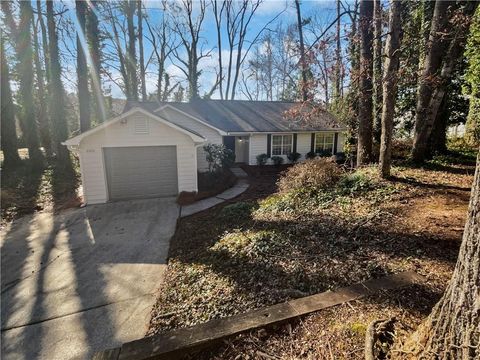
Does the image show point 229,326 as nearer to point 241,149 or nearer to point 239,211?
point 239,211

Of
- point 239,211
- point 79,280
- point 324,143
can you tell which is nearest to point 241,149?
Answer: point 324,143

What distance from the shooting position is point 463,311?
184 cm

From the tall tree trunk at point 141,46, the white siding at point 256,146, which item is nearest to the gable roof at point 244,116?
the white siding at point 256,146

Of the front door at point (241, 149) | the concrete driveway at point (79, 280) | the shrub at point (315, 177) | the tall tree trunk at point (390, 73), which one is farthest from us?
the front door at point (241, 149)

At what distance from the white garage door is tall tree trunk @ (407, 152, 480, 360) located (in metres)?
10.4

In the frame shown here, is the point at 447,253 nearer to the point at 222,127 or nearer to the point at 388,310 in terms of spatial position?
the point at 388,310

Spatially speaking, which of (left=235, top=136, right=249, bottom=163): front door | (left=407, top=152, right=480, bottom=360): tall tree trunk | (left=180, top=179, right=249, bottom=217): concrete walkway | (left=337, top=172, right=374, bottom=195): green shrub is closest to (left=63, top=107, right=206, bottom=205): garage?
(left=180, top=179, right=249, bottom=217): concrete walkway

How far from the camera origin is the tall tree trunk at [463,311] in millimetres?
1761

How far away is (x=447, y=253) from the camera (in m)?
3.91

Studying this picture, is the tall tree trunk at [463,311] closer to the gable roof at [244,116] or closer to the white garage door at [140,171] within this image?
the white garage door at [140,171]

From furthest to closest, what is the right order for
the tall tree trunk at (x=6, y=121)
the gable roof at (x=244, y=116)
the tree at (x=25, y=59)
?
the gable roof at (x=244, y=116)
the tree at (x=25, y=59)
the tall tree trunk at (x=6, y=121)

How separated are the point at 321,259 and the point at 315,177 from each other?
4275 mm

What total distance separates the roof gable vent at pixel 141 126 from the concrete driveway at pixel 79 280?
339cm

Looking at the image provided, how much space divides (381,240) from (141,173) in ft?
31.0
